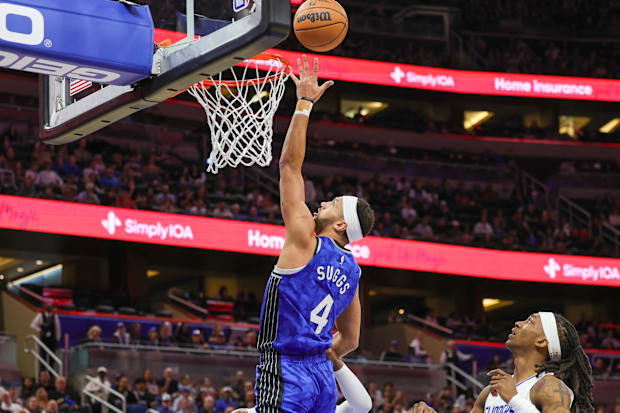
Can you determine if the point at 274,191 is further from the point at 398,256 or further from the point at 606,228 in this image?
the point at 606,228

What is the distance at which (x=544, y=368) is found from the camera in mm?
5090

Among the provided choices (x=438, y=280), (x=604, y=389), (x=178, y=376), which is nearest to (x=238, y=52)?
(x=178, y=376)

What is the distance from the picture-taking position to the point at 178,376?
50.6 ft

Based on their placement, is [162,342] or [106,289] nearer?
[162,342]

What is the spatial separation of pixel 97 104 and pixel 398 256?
16855 millimetres

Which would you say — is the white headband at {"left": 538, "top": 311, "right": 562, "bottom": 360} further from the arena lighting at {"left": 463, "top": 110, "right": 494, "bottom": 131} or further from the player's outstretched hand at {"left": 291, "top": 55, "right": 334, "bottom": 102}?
the arena lighting at {"left": 463, "top": 110, "right": 494, "bottom": 131}

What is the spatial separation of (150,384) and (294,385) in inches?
392

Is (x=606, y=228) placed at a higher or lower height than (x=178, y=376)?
higher

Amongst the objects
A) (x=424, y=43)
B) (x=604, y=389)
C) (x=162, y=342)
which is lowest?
(x=604, y=389)

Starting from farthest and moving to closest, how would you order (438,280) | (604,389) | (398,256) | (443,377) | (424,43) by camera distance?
(424,43)
(438,280)
(398,256)
(604,389)
(443,377)

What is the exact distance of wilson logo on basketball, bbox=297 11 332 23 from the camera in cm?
620

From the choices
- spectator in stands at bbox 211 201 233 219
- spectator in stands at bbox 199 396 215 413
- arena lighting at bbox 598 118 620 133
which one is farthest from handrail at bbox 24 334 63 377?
arena lighting at bbox 598 118 620 133

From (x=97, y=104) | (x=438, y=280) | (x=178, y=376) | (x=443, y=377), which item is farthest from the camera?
(x=438, y=280)

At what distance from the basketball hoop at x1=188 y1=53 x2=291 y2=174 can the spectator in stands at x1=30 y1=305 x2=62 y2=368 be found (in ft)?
31.6
